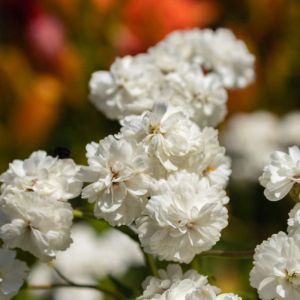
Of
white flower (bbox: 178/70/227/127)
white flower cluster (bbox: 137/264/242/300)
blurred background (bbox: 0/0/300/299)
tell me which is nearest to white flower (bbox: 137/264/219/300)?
white flower cluster (bbox: 137/264/242/300)

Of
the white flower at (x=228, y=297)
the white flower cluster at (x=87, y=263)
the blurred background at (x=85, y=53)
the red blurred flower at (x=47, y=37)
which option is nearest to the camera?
the white flower at (x=228, y=297)

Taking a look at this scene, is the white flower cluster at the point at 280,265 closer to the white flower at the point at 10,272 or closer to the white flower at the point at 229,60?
the white flower at the point at 10,272

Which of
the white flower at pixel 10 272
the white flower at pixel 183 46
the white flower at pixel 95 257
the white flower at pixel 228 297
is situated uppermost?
the white flower at pixel 95 257

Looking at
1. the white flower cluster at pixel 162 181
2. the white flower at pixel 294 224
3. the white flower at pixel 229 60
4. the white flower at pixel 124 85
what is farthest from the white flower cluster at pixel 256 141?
the white flower at pixel 294 224

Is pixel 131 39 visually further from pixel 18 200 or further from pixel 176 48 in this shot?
pixel 18 200

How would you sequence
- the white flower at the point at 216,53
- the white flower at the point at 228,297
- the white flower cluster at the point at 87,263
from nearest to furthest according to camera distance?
the white flower at the point at 228,297 < the white flower at the point at 216,53 < the white flower cluster at the point at 87,263

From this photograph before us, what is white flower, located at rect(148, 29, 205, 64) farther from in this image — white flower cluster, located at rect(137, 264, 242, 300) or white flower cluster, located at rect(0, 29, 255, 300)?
white flower cluster, located at rect(137, 264, 242, 300)

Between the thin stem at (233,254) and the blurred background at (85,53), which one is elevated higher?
the blurred background at (85,53)

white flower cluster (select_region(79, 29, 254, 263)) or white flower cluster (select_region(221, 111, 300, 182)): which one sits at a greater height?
white flower cluster (select_region(221, 111, 300, 182))
